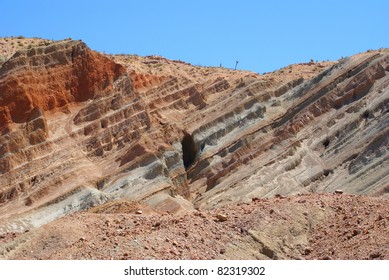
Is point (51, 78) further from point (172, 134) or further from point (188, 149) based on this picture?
point (188, 149)

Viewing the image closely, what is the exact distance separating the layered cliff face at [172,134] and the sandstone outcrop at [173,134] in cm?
7

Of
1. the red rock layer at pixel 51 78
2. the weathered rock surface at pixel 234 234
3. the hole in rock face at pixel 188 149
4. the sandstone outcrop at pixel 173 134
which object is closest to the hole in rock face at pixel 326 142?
the sandstone outcrop at pixel 173 134

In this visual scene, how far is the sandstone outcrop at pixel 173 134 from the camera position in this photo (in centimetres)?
4031

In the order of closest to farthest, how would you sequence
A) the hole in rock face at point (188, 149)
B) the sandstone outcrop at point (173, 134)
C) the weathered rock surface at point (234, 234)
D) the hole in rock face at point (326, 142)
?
the weathered rock surface at point (234, 234)
the sandstone outcrop at point (173, 134)
the hole in rock face at point (326, 142)
the hole in rock face at point (188, 149)

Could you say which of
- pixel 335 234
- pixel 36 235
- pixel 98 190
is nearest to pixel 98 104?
pixel 98 190

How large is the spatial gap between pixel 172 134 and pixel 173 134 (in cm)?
6

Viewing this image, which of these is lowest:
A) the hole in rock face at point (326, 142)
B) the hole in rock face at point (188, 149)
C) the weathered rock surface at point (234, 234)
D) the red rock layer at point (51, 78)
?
the weathered rock surface at point (234, 234)

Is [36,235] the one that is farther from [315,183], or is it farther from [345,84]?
[345,84]

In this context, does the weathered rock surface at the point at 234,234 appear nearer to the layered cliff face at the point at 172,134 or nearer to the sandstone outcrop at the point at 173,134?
the sandstone outcrop at the point at 173,134

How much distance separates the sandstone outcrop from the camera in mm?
40312

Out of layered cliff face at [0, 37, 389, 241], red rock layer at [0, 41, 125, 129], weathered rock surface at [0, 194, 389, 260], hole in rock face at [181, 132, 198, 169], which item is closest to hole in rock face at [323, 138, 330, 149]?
layered cliff face at [0, 37, 389, 241]

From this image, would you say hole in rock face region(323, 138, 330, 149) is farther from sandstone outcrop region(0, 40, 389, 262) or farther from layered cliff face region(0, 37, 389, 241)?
layered cliff face region(0, 37, 389, 241)

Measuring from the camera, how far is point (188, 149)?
47.2m

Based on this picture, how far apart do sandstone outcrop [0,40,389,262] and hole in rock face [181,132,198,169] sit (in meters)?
0.07
